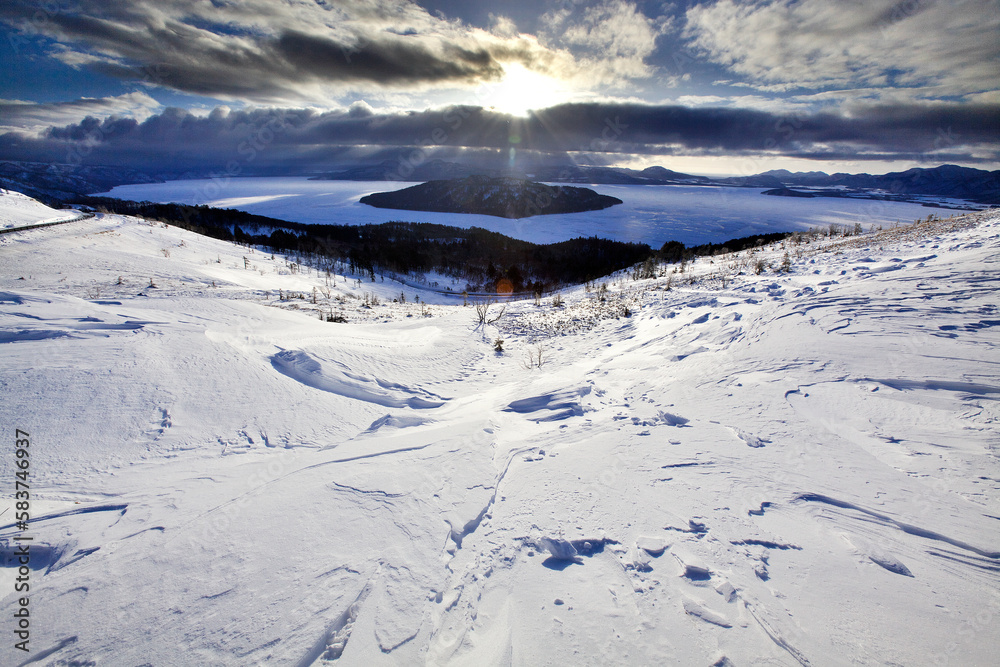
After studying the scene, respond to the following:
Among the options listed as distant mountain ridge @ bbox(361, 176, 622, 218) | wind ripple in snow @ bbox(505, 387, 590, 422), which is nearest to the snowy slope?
wind ripple in snow @ bbox(505, 387, 590, 422)

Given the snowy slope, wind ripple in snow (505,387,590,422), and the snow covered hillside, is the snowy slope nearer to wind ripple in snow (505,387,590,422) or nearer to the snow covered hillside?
the snow covered hillside

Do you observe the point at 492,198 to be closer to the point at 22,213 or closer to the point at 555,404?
the point at 22,213

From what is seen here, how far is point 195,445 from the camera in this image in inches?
143

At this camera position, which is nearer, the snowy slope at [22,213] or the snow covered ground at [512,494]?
the snow covered ground at [512,494]

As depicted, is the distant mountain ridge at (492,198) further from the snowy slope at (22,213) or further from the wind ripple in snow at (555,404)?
the wind ripple in snow at (555,404)

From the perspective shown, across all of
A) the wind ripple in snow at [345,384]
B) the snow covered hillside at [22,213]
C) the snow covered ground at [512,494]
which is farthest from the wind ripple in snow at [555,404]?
the snow covered hillside at [22,213]

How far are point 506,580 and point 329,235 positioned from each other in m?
95.9

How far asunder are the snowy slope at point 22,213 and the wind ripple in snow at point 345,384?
2061 cm

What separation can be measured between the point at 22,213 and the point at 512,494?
28564mm

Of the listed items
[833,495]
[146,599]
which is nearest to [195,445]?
[146,599]

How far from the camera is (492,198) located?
173750 mm

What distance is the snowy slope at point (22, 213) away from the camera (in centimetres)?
1631

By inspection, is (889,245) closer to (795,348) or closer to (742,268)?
(742,268)

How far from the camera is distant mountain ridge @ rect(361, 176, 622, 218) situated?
167375mm
